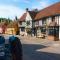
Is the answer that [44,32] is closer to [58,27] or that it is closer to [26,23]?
[58,27]

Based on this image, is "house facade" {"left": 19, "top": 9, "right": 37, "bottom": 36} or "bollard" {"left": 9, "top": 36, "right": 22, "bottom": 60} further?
"house facade" {"left": 19, "top": 9, "right": 37, "bottom": 36}

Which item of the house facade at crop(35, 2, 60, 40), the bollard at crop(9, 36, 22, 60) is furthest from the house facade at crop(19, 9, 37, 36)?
the bollard at crop(9, 36, 22, 60)

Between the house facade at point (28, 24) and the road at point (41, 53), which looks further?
the house facade at point (28, 24)

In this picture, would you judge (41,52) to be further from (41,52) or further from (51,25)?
(51,25)

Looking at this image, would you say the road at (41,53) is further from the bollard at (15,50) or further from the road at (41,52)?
the bollard at (15,50)

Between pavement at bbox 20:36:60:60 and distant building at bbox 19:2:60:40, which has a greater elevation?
distant building at bbox 19:2:60:40

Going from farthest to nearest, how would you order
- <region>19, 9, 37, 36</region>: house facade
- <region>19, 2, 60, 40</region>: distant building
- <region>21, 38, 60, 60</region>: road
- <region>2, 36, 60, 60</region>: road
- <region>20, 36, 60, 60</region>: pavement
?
<region>19, 9, 37, 36</region>: house facade → <region>19, 2, 60, 40</region>: distant building → <region>20, 36, 60, 60</region>: pavement → <region>2, 36, 60, 60</region>: road → <region>21, 38, 60, 60</region>: road

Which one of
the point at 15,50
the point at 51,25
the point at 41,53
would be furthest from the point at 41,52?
the point at 51,25

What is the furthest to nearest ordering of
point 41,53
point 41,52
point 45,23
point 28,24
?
point 28,24
point 45,23
point 41,52
point 41,53

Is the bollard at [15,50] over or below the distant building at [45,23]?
below

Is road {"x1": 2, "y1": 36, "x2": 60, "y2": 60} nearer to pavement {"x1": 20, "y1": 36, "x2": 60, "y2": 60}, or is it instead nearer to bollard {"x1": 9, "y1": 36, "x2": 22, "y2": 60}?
pavement {"x1": 20, "y1": 36, "x2": 60, "y2": 60}

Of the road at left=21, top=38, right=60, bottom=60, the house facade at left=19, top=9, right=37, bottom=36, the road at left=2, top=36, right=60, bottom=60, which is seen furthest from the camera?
the house facade at left=19, top=9, right=37, bottom=36

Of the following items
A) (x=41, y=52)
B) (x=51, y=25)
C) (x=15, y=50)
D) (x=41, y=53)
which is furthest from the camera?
(x=51, y=25)

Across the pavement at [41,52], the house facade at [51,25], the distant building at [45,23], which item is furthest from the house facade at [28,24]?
the pavement at [41,52]
